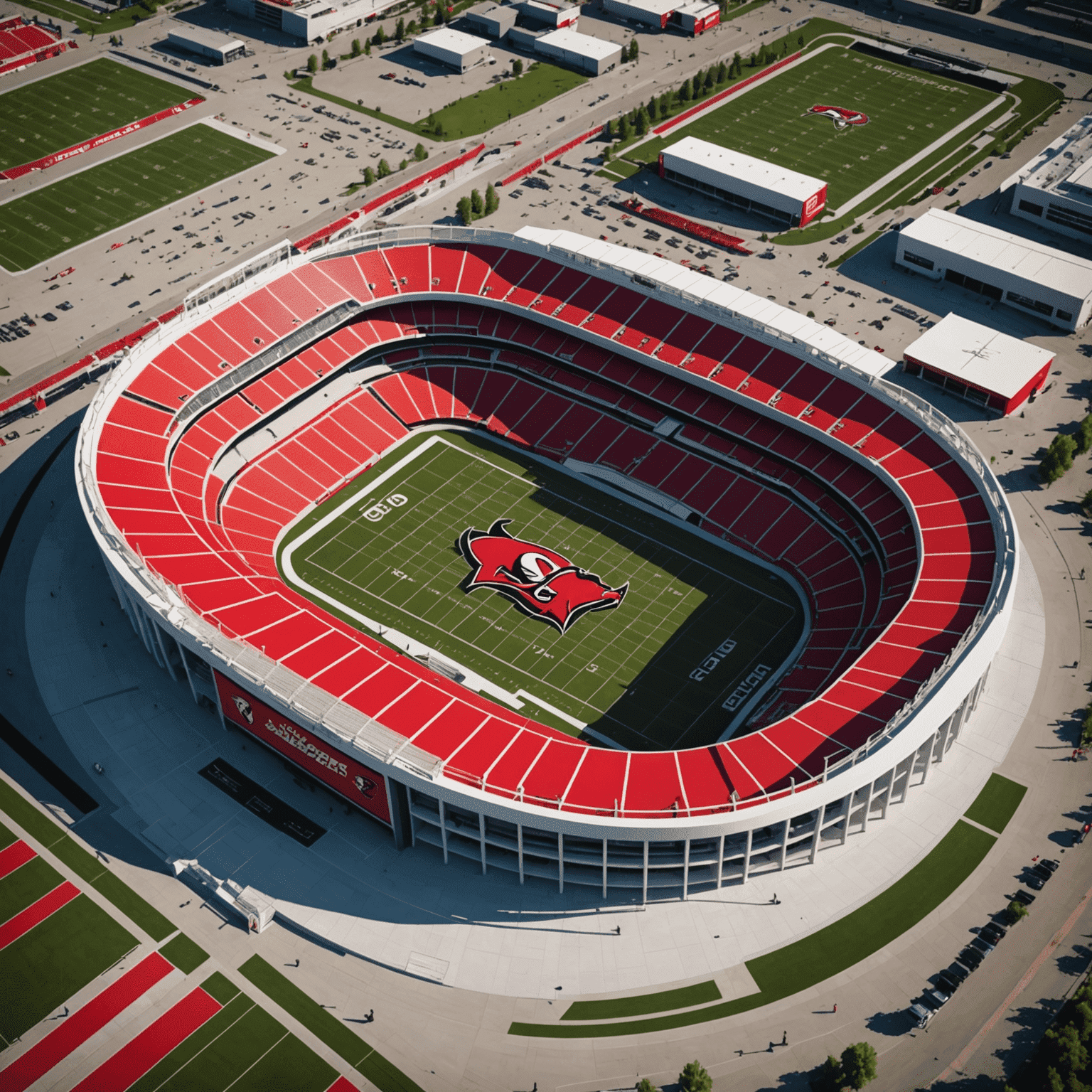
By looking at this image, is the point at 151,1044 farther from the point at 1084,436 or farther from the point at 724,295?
the point at 1084,436

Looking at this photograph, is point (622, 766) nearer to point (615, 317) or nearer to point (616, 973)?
point (616, 973)

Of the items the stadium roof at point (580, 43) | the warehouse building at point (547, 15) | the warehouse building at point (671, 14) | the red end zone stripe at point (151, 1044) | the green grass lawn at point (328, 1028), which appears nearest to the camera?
the red end zone stripe at point (151, 1044)

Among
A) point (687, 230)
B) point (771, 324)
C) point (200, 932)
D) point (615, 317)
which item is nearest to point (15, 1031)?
point (200, 932)

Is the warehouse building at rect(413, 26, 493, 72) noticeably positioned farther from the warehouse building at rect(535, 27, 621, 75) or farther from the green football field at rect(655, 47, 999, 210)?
the green football field at rect(655, 47, 999, 210)

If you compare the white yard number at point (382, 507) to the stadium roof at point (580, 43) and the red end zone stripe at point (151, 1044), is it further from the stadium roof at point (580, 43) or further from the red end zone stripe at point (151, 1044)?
the stadium roof at point (580, 43)

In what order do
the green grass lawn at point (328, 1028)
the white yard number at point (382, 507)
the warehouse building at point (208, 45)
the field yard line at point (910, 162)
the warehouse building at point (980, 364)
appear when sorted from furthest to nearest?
the warehouse building at point (208, 45)
the field yard line at point (910, 162)
the warehouse building at point (980, 364)
the white yard number at point (382, 507)
the green grass lawn at point (328, 1028)

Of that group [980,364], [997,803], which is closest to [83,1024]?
[997,803]

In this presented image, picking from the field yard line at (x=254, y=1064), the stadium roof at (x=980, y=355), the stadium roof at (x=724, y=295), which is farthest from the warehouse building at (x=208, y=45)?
the field yard line at (x=254, y=1064)
